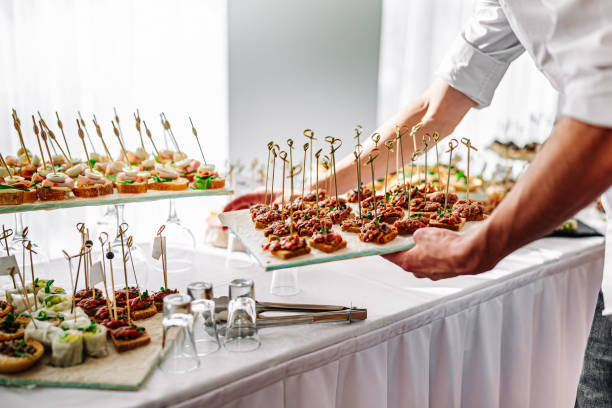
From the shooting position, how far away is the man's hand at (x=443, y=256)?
1.35 m

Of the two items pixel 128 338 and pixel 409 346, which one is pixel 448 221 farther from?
pixel 128 338

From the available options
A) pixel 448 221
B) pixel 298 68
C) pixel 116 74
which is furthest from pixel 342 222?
pixel 298 68

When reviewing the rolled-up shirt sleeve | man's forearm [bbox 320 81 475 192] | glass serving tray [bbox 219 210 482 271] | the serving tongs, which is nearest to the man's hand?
glass serving tray [bbox 219 210 482 271]

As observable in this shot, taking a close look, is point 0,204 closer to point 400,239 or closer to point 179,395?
point 179,395

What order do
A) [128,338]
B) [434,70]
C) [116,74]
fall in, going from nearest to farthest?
1. [128,338]
2. [116,74]
3. [434,70]

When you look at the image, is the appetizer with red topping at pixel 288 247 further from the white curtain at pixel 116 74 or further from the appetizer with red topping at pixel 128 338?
the white curtain at pixel 116 74

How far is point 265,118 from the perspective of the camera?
455 cm

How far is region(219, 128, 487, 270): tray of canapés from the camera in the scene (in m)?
1.49

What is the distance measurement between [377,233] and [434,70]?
4182 mm

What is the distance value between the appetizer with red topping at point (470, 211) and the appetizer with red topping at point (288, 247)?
64 cm

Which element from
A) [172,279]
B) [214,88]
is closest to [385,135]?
[172,279]

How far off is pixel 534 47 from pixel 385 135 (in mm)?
920

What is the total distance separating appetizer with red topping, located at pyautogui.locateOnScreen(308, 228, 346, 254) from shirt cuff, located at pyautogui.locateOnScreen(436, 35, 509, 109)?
83 centimetres

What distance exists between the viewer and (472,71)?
6.34 ft
